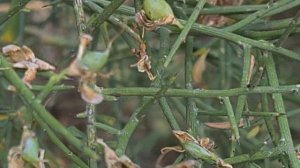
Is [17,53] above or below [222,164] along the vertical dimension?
above

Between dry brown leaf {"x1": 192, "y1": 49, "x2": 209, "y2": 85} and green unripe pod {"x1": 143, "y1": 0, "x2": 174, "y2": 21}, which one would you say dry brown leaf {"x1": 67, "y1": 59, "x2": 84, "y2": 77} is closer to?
green unripe pod {"x1": 143, "y1": 0, "x2": 174, "y2": 21}

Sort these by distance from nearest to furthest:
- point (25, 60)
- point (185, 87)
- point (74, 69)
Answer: point (74, 69), point (25, 60), point (185, 87)

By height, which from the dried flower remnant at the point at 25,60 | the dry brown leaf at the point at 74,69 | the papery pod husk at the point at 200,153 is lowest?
the papery pod husk at the point at 200,153

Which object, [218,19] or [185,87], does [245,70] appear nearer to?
[185,87]

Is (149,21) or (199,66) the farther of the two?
(199,66)

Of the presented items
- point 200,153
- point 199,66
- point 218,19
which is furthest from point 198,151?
point 199,66

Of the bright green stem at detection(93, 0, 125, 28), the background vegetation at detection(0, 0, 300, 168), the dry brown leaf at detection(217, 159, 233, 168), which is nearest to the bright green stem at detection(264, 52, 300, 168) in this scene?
the background vegetation at detection(0, 0, 300, 168)

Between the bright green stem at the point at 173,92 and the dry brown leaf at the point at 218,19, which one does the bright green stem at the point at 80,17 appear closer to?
the bright green stem at the point at 173,92

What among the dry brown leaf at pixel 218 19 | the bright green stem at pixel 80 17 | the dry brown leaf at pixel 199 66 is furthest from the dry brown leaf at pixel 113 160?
the dry brown leaf at pixel 199 66

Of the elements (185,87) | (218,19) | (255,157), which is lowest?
(255,157)

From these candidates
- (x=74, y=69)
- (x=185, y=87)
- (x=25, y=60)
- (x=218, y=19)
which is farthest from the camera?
(x=218, y=19)
